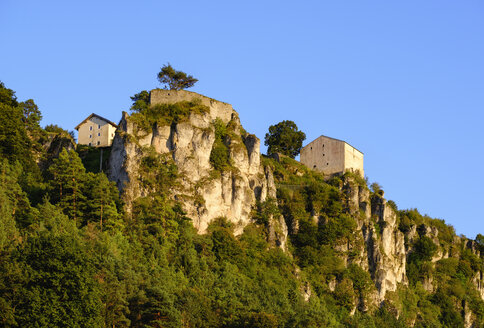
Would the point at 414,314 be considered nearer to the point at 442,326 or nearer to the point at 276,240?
the point at 442,326

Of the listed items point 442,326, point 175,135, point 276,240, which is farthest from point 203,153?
point 442,326

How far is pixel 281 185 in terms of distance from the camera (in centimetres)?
8450

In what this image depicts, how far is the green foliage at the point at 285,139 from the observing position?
9706 centimetres

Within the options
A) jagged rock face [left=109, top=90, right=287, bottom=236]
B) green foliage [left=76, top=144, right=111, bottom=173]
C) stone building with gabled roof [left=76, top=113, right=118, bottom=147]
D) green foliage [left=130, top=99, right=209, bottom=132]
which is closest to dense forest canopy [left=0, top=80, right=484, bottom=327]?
green foliage [left=76, top=144, right=111, bottom=173]

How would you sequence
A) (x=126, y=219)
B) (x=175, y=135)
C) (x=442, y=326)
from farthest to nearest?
(x=442, y=326)
(x=175, y=135)
(x=126, y=219)

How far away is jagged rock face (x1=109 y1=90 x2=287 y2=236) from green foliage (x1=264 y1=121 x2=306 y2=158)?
17545 mm

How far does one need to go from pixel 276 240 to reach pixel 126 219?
1400 cm

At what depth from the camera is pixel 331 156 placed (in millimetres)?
91625

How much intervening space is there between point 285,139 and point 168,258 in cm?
3229

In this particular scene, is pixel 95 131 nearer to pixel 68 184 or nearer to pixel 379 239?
pixel 68 184

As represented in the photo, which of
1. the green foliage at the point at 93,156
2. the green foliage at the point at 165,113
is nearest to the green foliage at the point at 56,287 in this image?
the green foliage at the point at 93,156

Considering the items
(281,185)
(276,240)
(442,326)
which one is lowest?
(442,326)

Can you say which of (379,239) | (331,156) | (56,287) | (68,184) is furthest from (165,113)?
(56,287)

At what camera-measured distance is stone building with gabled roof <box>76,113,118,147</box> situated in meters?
82.2
